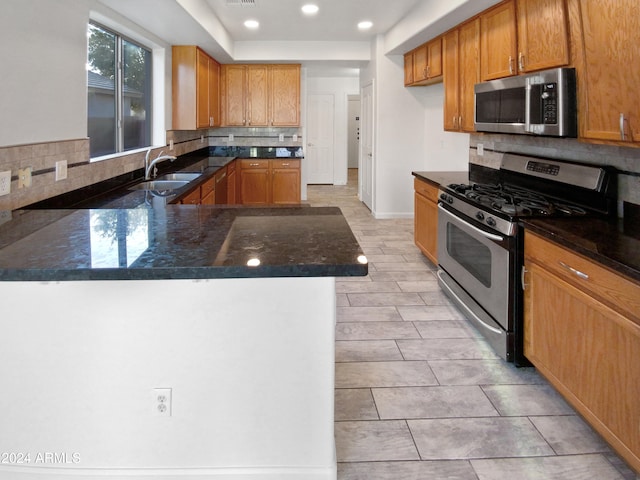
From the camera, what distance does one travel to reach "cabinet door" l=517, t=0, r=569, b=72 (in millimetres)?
2666

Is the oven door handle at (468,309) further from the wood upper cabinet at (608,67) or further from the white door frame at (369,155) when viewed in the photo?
the white door frame at (369,155)

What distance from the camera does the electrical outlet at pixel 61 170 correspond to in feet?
9.09

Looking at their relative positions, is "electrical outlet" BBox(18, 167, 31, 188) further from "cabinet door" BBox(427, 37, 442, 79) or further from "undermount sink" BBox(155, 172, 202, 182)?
"cabinet door" BBox(427, 37, 442, 79)

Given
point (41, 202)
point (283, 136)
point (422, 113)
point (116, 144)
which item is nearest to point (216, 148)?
point (283, 136)

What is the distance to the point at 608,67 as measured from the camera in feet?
7.35

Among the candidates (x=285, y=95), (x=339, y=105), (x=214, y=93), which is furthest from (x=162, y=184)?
(x=339, y=105)

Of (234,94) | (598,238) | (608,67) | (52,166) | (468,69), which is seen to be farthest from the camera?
(234,94)

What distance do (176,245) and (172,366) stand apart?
15.4 inches

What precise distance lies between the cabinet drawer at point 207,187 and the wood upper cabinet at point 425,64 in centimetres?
256

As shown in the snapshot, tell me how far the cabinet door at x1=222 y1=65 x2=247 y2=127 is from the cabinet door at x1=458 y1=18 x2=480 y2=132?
149 inches

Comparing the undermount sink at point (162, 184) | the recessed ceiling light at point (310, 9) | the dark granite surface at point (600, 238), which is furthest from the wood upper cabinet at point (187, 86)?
the dark granite surface at point (600, 238)

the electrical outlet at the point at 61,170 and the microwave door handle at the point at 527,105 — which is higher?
the microwave door handle at the point at 527,105

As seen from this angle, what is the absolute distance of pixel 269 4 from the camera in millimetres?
4871

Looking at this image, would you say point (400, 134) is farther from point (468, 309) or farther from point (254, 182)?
point (468, 309)
